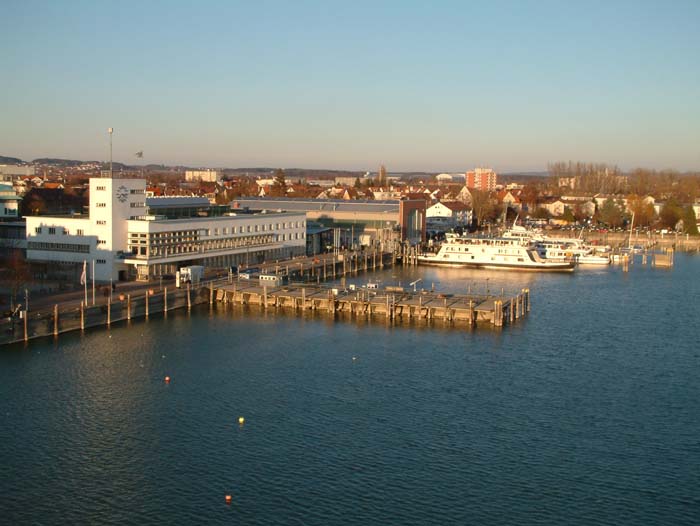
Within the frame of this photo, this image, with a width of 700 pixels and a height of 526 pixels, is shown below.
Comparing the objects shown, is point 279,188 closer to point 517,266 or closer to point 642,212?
point 642,212

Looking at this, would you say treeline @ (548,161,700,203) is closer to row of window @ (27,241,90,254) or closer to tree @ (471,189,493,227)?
tree @ (471,189,493,227)

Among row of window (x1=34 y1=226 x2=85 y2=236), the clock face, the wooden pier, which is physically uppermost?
the clock face

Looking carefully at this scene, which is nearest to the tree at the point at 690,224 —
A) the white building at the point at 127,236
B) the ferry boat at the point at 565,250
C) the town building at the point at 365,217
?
the ferry boat at the point at 565,250

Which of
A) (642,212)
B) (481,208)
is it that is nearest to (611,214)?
(642,212)

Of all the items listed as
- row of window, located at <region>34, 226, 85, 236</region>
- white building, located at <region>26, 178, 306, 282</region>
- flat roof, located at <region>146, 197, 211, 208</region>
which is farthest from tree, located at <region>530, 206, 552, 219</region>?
row of window, located at <region>34, 226, 85, 236</region>

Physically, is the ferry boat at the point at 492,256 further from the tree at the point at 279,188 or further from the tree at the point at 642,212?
the tree at the point at 279,188

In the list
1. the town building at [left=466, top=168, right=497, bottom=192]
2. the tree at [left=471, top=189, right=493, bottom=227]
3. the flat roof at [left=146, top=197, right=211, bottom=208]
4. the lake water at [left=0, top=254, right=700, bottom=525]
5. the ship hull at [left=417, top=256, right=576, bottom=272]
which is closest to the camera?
the lake water at [left=0, top=254, right=700, bottom=525]
